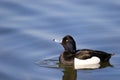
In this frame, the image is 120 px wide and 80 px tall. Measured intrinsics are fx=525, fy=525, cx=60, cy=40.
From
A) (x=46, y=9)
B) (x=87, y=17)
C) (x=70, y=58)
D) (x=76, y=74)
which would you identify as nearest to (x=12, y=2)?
(x=46, y=9)

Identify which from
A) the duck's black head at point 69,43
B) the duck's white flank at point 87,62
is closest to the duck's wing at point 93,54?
the duck's white flank at point 87,62

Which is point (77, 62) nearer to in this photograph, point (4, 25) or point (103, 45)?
point (103, 45)

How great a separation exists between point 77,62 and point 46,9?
3.05 m

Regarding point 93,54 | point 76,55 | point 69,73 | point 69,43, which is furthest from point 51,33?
point 69,73

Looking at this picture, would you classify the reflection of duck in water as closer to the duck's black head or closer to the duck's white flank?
the duck's white flank

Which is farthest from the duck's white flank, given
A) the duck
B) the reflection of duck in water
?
the reflection of duck in water

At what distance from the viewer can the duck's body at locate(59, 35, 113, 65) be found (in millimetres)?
13477

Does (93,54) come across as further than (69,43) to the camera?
No

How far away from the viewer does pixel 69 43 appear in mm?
13750

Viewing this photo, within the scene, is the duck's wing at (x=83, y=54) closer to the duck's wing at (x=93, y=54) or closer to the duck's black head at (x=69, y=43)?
the duck's wing at (x=93, y=54)

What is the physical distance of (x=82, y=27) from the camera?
15062 millimetres

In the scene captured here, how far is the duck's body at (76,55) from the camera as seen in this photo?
531 inches

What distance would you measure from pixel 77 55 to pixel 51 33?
1324 mm

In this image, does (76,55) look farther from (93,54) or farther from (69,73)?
(69,73)
